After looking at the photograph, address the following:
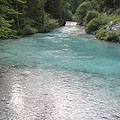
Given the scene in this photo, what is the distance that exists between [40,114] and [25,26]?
24.8 metres

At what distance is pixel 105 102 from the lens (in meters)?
7.50

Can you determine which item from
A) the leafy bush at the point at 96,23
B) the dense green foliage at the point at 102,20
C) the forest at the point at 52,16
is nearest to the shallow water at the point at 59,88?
the forest at the point at 52,16

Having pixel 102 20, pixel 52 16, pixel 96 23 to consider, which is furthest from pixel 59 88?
pixel 52 16

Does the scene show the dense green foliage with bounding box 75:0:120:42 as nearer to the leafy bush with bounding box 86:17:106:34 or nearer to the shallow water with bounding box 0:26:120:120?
the leafy bush with bounding box 86:17:106:34

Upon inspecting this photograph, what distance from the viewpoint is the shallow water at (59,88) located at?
6680mm

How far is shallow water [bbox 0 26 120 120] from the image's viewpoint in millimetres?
6680

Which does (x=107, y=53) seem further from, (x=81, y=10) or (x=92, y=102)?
(x=81, y=10)

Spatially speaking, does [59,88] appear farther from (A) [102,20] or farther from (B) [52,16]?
(B) [52,16]

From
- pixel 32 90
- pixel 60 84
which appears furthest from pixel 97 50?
pixel 32 90

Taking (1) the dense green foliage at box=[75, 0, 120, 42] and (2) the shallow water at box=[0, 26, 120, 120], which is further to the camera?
(1) the dense green foliage at box=[75, 0, 120, 42]

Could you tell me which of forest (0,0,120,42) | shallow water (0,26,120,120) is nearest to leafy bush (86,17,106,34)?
forest (0,0,120,42)

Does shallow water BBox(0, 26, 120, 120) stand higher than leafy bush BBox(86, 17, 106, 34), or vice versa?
leafy bush BBox(86, 17, 106, 34)

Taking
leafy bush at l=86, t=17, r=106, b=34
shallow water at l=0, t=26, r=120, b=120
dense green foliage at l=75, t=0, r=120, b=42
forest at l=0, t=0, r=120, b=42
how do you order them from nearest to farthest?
shallow water at l=0, t=26, r=120, b=120 < dense green foliage at l=75, t=0, r=120, b=42 < forest at l=0, t=0, r=120, b=42 < leafy bush at l=86, t=17, r=106, b=34

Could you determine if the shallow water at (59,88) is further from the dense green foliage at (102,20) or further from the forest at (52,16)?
the dense green foliage at (102,20)
